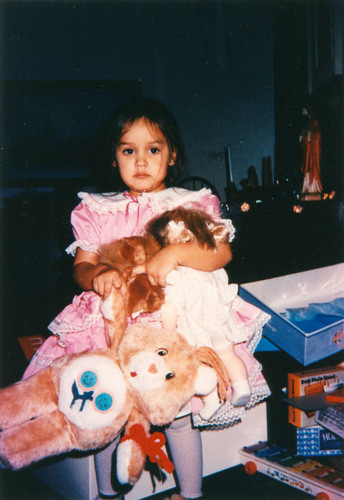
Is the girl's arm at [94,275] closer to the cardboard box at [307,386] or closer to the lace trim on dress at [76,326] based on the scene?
the lace trim on dress at [76,326]

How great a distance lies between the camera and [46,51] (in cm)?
225

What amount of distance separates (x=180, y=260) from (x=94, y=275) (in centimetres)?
12

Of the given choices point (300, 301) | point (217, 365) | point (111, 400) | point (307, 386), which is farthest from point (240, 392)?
point (300, 301)

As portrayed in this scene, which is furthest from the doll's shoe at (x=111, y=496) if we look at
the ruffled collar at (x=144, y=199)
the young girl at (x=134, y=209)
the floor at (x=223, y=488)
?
the ruffled collar at (x=144, y=199)

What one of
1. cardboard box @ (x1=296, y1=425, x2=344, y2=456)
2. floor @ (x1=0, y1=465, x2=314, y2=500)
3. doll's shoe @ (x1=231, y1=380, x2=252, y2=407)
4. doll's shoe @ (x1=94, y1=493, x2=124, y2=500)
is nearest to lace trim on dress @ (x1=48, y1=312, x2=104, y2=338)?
doll's shoe @ (x1=231, y1=380, x2=252, y2=407)

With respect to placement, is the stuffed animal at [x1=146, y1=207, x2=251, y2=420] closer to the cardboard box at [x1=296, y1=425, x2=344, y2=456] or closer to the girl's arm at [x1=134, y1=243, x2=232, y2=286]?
the girl's arm at [x1=134, y1=243, x2=232, y2=286]

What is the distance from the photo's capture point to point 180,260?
56cm

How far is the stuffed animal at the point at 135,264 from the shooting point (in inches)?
21.4

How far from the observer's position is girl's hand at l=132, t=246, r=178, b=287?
0.54 meters

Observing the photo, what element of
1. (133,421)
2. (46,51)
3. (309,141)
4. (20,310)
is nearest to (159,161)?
(133,421)

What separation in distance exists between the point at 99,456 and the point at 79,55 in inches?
85.7

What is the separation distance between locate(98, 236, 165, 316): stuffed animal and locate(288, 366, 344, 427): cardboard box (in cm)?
50

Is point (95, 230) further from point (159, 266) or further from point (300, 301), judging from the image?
point (300, 301)

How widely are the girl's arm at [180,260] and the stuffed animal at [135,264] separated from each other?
11 millimetres
